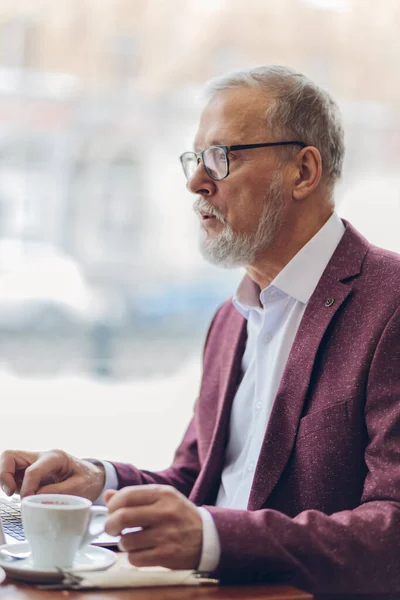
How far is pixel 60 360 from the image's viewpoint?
10.7 ft

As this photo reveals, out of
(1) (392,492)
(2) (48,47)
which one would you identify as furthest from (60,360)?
(1) (392,492)

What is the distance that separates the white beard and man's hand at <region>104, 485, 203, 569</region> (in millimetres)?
642

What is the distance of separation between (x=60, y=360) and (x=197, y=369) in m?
0.62

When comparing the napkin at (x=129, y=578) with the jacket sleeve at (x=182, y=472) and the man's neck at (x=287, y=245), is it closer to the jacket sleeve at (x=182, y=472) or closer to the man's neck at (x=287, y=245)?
the jacket sleeve at (x=182, y=472)

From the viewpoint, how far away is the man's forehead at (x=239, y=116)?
1.46 meters

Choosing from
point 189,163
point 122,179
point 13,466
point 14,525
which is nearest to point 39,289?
point 122,179

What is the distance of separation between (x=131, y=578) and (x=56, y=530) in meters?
0.10

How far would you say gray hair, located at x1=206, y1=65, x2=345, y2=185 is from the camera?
147 cm

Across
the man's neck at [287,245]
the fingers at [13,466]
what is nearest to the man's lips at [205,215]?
the man's neck at [287,245]

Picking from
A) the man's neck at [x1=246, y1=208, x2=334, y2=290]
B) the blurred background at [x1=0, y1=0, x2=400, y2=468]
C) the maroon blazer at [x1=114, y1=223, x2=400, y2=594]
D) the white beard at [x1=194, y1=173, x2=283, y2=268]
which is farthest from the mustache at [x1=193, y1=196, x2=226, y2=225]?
the blurred background at [x1=0, y1=0, x2=400, y2=468]

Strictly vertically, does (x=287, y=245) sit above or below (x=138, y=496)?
above

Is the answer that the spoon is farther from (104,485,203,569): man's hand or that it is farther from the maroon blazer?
the maroon blazer

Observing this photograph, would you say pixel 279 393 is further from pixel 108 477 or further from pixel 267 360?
pixel 108 477

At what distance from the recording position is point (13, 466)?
1.22m
